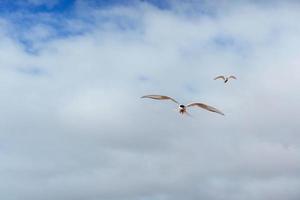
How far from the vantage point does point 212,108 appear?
9650cm

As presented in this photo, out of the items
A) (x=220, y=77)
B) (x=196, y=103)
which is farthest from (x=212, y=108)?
(x=220, y=77)

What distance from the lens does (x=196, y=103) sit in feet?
322

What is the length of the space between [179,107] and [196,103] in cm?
552

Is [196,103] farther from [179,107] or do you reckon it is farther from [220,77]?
[220,77]

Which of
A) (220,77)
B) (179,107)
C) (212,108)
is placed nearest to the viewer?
(212,108)

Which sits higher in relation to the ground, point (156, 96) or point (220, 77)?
point (220, 77)

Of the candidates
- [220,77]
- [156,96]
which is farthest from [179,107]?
[220,77]

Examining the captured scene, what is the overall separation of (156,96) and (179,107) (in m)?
2.80

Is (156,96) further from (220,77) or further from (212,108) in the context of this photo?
(220,77)

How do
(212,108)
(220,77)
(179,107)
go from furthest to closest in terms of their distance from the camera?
(220,77)
(179,107)
(212,108)

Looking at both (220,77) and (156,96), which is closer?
(156,96)

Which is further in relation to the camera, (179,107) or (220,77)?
(220,77)

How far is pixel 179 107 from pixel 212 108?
295 inches

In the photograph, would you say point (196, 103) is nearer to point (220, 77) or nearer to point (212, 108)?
point (212, 108)
